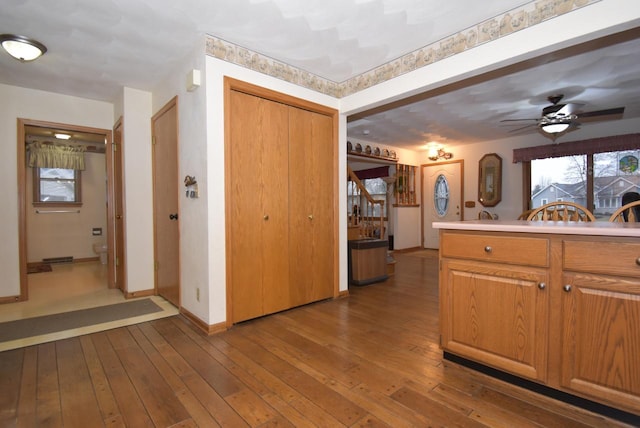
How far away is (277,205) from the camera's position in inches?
118

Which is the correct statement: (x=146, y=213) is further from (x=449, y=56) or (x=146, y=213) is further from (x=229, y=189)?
(x=449, y=56)

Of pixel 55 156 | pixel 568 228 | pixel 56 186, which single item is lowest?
pixel 568 228

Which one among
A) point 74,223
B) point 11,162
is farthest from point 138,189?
point 74,223

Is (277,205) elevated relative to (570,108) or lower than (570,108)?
lower

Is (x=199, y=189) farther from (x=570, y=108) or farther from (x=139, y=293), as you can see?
(x=570, y=108)

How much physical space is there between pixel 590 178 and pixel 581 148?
0.57 metres

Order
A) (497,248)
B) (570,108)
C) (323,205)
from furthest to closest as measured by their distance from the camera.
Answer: (570,108) < (323,205) < (497,248)

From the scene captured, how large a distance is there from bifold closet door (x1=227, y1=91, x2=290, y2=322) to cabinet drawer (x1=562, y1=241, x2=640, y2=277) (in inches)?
87.1

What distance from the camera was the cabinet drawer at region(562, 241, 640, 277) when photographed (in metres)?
1.38

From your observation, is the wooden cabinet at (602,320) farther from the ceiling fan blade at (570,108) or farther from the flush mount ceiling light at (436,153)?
the flush mount ceiling light at (436,153)

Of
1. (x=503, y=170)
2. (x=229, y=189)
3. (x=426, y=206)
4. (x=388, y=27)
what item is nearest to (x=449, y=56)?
(x=388, y=27)

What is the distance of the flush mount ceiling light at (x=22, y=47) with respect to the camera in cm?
245

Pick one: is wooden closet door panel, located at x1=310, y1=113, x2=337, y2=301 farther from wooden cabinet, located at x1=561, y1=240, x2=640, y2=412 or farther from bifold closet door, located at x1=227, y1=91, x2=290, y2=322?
wooden cabinet, located at x1=561, y1=240, x2=640, y2=412

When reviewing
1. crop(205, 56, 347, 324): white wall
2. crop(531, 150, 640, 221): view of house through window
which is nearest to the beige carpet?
crop(205, 56, 347, 324): white wall
